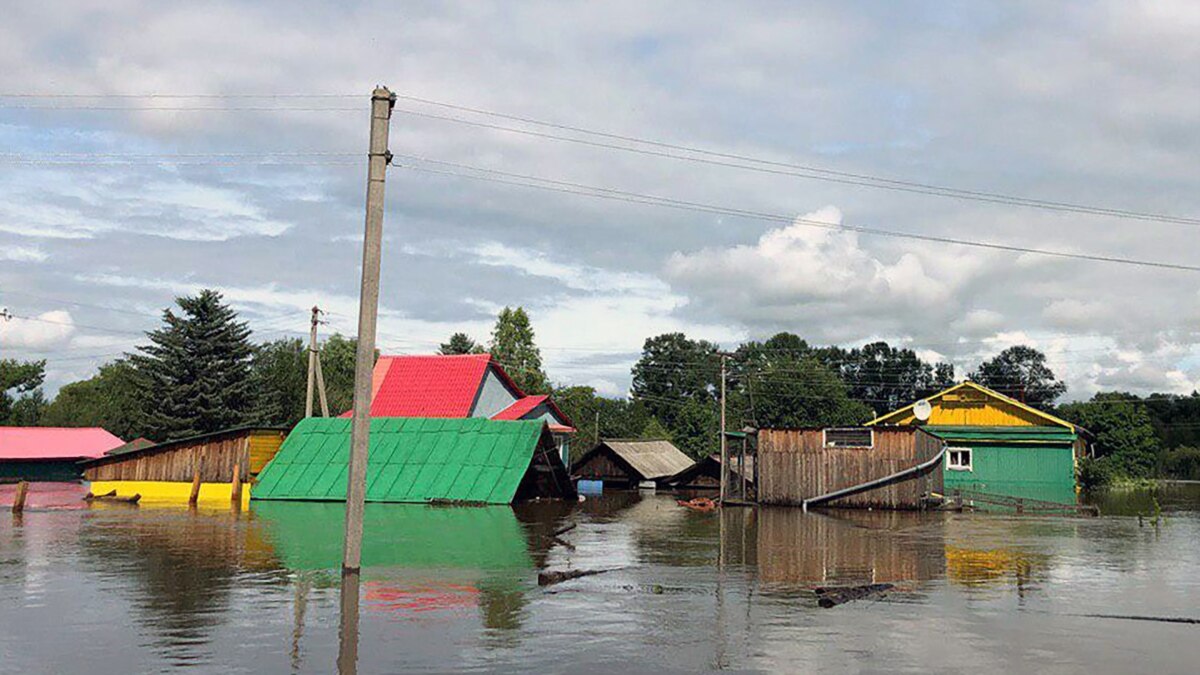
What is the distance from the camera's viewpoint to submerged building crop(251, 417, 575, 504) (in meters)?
38.3

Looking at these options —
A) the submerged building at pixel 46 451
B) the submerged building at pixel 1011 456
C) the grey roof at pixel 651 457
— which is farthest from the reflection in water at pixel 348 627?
the submerged building at pixel 46 451

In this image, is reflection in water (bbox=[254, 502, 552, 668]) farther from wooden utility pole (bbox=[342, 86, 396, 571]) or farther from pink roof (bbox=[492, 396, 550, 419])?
pink roof (bbox=[492, 396, 550, 419])

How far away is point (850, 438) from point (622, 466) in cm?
2278

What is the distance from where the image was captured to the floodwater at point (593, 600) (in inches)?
440

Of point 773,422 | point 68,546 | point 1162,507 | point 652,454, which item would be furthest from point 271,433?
point 773,422

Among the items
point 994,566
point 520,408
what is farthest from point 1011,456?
point 994,566

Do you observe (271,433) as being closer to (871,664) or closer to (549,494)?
(549,494)

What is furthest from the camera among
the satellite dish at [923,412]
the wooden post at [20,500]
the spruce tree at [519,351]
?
the spruce tree at [519,351]

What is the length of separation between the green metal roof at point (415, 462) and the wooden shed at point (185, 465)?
1842mm

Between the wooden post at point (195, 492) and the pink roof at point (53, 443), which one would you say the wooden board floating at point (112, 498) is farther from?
the pink roof at point (53, 443)

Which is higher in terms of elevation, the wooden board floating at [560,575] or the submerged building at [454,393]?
the submerged building at [454,393]

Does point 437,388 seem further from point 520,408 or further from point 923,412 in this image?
point 923,412

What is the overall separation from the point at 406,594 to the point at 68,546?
1165 centimetres

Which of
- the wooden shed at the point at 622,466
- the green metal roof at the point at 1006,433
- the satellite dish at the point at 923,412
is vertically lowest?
the wooden shed at the point at 622,466
